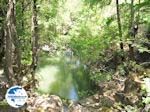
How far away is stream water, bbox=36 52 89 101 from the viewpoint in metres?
15.1

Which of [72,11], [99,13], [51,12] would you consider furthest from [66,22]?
[51,12]

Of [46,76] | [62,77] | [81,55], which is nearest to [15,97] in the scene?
[81,55]

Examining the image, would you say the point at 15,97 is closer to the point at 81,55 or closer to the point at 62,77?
the point at 81,55

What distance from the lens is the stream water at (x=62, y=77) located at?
49.4ft

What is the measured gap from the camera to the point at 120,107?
38.0 ft

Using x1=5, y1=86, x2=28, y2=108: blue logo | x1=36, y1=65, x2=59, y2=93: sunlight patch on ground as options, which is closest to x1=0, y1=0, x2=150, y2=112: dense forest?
x1=36, y1=65, x2=59, y2=93: sunlight patch on ground

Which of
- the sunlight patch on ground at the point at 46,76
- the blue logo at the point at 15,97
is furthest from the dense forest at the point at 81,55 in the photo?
the blue logo at the point at 15,97

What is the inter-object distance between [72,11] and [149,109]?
479 inches

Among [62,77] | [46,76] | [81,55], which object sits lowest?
[62,77]

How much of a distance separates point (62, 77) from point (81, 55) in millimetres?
1387

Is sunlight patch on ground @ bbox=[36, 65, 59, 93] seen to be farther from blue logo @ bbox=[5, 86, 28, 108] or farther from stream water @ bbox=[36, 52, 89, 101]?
blue logo @ bbox=[5, 86, 28, 108]

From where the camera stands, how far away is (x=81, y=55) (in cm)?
1548

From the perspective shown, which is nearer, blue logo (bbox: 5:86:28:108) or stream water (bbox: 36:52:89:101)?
blue logo (bbox: 5:86:28:108)

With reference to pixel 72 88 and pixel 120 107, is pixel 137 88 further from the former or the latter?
pixel 72 88
